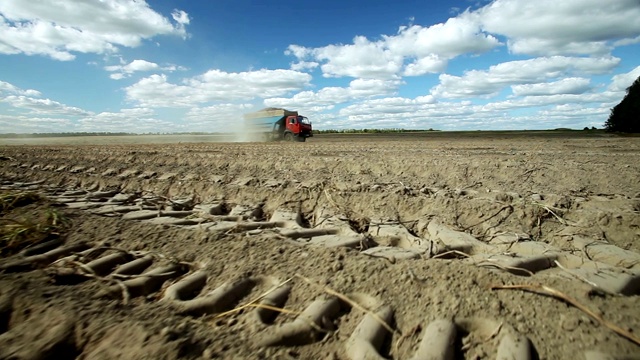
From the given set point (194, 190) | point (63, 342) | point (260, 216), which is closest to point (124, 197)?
→ point (194, 190)

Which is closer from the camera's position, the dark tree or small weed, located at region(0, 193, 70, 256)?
small weed, located at region(0, 193, 70, 256)

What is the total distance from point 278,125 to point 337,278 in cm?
2455

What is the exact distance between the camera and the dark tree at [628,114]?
29.5m

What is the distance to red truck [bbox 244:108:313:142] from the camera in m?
23.4

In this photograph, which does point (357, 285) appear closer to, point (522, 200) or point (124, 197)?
point (522, 200)

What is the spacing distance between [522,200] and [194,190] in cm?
434

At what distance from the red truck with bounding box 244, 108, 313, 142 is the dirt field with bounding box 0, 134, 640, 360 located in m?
19.4

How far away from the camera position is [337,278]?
211 cm

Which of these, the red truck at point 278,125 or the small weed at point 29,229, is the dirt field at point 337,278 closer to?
the small weed at point 29,229

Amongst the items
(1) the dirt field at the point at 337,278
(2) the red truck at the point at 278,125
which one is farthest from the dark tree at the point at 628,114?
(1) the dirt field at the point at 337,278

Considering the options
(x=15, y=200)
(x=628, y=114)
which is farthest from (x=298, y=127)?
(x=628, y=114)

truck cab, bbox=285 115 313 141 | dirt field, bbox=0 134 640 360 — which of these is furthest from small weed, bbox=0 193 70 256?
truck cab, bbox=285 115 313 141

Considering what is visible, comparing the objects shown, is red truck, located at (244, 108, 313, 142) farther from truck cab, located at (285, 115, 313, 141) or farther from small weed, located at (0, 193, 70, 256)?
small weed, located at (0, 193, 70, 256)

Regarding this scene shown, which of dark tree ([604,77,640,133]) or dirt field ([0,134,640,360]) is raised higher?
dark tree ([604,77,640,133])
